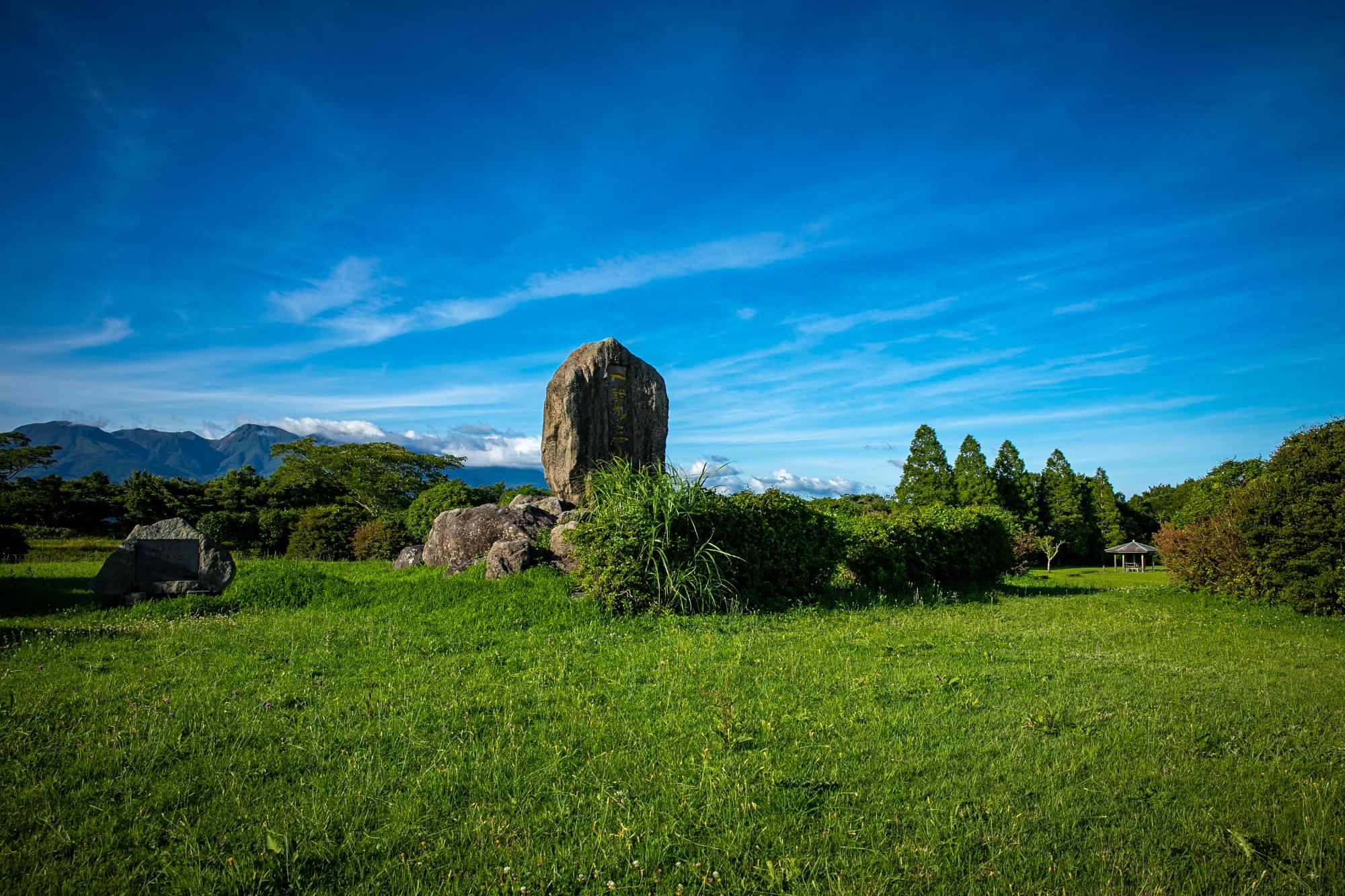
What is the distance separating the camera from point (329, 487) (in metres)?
34.1

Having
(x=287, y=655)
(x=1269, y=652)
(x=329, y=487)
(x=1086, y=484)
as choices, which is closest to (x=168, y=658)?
(x=287, y=655)

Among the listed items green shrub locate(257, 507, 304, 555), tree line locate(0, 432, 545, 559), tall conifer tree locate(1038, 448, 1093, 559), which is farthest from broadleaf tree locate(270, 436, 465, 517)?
tall conifer tree locate(1038, 448, 1093, 559)

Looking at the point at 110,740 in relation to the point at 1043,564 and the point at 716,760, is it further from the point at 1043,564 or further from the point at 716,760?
the point at 1043,564

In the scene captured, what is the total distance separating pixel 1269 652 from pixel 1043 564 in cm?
4561

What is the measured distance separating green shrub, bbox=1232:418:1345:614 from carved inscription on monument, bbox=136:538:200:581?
54.7ft

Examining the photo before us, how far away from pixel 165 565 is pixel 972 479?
139 ft

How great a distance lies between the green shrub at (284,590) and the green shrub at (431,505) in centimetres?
776

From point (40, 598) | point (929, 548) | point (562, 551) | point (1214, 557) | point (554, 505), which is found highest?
point (554, 505)

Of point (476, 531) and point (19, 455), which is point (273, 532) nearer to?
point (476, 531)

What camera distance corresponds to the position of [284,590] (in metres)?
10.3

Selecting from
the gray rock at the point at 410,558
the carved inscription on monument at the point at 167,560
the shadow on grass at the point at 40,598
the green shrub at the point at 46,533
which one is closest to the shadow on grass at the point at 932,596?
the gray rock at the point at 410,558

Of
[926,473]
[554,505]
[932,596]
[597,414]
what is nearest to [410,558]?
[554,505]

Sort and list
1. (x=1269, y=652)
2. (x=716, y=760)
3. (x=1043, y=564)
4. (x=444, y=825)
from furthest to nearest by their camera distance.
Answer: (x=1043, y=564) < (x=1269, y=652) < (x=716, y=760) < (x=444, y=825)

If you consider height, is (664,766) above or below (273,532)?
below
